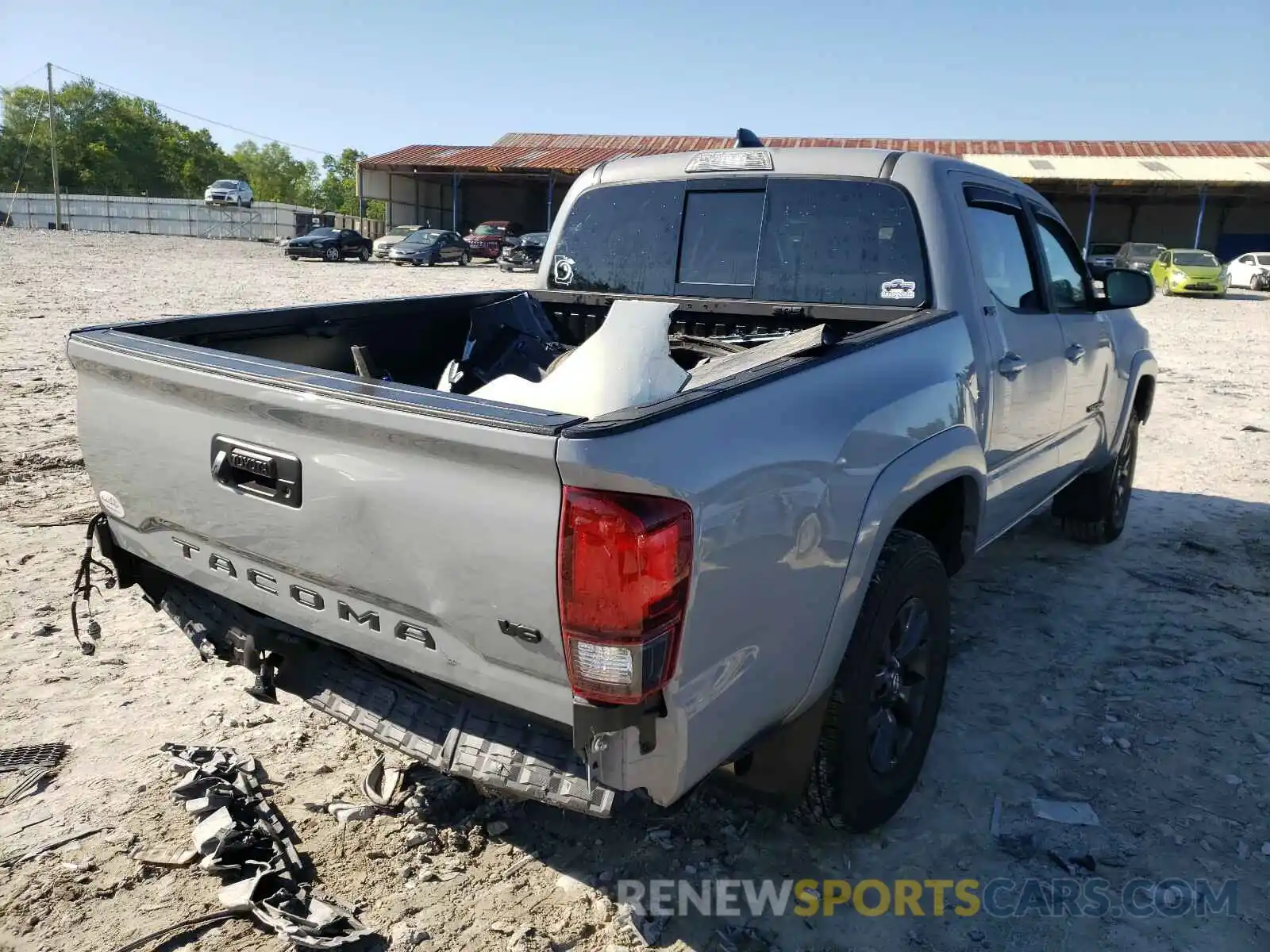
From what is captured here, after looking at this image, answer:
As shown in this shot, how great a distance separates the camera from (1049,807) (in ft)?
9.87

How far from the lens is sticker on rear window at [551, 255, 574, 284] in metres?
4.28

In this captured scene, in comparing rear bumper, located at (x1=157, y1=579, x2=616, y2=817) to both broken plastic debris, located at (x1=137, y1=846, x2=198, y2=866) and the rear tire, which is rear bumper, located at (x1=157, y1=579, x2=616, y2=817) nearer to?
broken plastic debris, located at (x1=137, y1=846, x2=198, y2=866)

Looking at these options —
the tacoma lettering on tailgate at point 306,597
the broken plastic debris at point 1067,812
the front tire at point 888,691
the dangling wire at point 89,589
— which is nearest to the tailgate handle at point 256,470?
the tacoma lettering on tailgate at point 306,597

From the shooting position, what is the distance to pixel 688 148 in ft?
141

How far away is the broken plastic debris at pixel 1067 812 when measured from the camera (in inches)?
116

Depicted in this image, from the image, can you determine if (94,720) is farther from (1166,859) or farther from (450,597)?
(1166,859)

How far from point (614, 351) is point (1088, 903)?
2060 millimetres

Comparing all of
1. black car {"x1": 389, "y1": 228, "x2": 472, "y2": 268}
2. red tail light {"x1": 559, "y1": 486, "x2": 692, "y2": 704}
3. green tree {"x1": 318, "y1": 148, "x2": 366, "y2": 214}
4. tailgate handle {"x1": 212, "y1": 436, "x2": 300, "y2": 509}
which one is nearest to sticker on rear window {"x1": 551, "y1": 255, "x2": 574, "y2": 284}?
tailgate handle {"x1": 212, "y1": 436, "x2": 300, "y2": 509}

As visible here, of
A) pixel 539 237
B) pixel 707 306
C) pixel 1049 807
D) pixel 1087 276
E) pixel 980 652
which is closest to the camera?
pixel 1049 807

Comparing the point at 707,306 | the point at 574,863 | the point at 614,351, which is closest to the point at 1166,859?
the point at 574,863

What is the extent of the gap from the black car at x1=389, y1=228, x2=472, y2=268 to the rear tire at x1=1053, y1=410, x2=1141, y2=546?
28948 millimetres

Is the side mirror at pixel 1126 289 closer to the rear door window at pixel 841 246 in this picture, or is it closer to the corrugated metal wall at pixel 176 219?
the rear door window at pixel 841 246

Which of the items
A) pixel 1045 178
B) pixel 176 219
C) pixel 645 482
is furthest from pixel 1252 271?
pixel 176 219

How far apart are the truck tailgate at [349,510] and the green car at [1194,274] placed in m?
30.1
